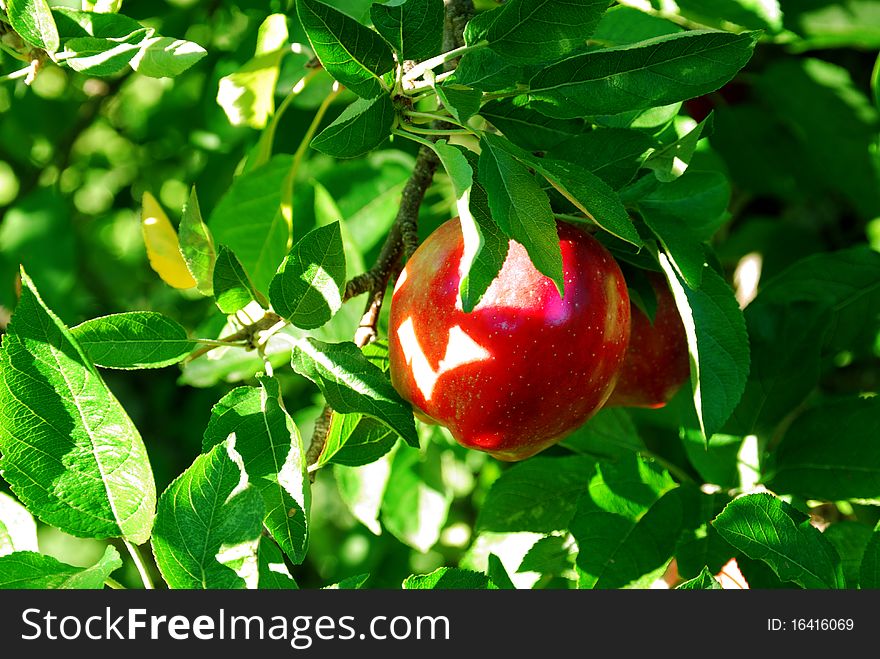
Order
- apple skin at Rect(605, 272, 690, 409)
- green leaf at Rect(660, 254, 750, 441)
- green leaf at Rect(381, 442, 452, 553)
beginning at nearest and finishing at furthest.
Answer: green leaf at Rect(660, 254, 750, 441) < apple skin at Rect(605, 272, 690, 409) < green leaf at Rect(381, 442, 452, 553)

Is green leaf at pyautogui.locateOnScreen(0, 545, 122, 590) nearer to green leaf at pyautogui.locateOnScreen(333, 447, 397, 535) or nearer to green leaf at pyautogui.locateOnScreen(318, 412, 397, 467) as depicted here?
green leaf at pyautogui.locateOnScreen(318, 412, 397, 467)

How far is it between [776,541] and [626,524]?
20 centimetres

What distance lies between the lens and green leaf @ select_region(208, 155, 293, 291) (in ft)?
3.19

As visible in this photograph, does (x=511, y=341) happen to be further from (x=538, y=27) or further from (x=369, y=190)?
(x=369, y=190)

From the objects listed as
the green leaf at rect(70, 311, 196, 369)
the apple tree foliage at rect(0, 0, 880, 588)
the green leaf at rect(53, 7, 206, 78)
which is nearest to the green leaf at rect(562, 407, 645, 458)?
the apple tree foliage at rect(0, 0, 880, 588)

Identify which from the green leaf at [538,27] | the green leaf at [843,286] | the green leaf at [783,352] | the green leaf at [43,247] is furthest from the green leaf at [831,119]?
the green leaf at [43,247]

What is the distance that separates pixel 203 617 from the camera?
0.57 m

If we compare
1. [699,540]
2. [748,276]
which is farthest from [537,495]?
[748,276]

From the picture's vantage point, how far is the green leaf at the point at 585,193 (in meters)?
0.57

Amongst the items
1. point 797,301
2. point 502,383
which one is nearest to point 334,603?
point 502,383

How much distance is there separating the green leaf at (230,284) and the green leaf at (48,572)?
20 cm

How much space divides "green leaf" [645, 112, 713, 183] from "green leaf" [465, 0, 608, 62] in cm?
14

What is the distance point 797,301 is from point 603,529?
327 millimetres

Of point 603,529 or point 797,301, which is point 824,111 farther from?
point 603,529
